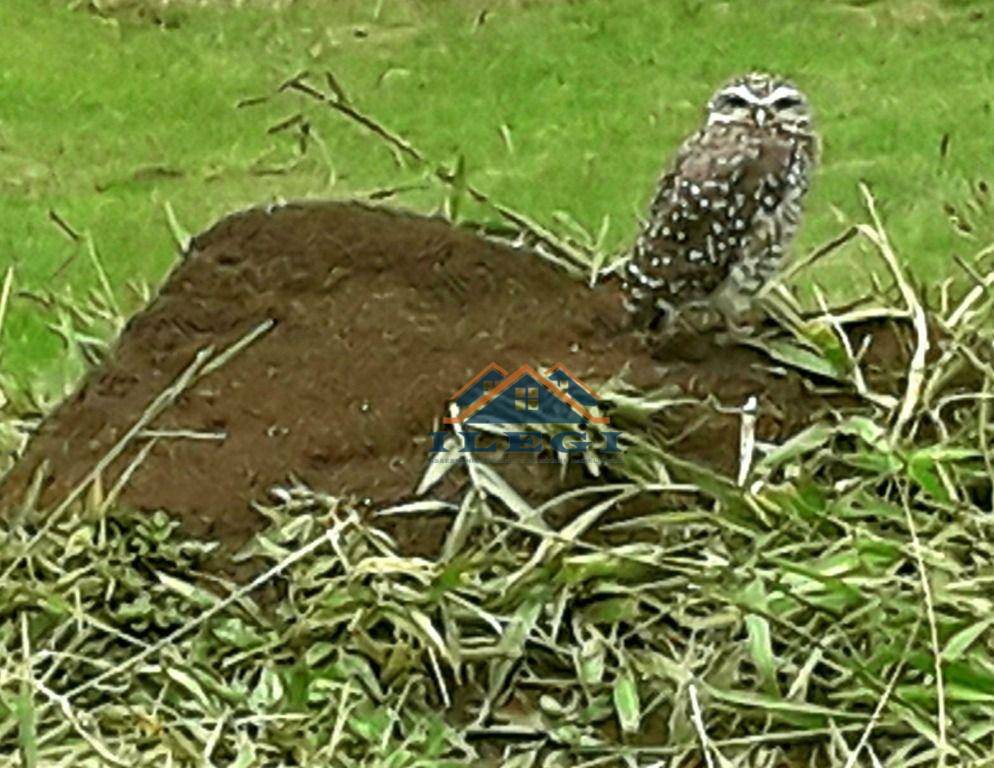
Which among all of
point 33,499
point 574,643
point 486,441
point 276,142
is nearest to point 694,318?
point 486,441

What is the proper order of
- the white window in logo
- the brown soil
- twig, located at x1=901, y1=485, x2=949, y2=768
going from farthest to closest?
the brown soil → the white window in logo → twig, located at x1=901, y1=485, x2=949, y2=768

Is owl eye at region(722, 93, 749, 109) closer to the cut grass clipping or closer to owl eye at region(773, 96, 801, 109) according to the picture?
owl eye at region(773, 96, 801, 109)

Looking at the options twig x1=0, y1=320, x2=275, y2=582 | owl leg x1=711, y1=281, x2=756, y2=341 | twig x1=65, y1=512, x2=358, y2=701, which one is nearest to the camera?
twig x1=65, y1=512, x2=358, y2=701

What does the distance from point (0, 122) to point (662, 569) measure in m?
5.89

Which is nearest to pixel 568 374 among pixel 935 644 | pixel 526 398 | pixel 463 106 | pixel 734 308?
pixel 526 398

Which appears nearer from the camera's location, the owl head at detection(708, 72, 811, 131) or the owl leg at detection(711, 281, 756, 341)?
the owl leg at detection(711, 281, 756, 341)

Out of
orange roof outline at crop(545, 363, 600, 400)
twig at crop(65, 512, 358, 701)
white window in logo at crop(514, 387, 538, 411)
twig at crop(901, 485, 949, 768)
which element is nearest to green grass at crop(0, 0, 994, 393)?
orange roof outline at crop(545, 363, 600, 400)

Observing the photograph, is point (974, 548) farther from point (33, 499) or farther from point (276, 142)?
point (276, 142)

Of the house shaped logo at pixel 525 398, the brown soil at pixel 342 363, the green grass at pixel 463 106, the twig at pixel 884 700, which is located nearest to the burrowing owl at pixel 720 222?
the brown soil at pixel 342 363

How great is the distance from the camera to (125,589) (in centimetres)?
352

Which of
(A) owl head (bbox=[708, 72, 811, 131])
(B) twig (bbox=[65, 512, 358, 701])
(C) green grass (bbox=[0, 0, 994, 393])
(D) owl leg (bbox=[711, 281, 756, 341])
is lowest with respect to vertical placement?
(C) green grass (bbox=[0, 0, 994, 393])

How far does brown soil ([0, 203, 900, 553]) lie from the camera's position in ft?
12.2

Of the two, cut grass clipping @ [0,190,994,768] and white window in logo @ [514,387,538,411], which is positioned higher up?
A: white window in logo @ [514,387,538,411]

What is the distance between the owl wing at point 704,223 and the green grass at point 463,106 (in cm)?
200
